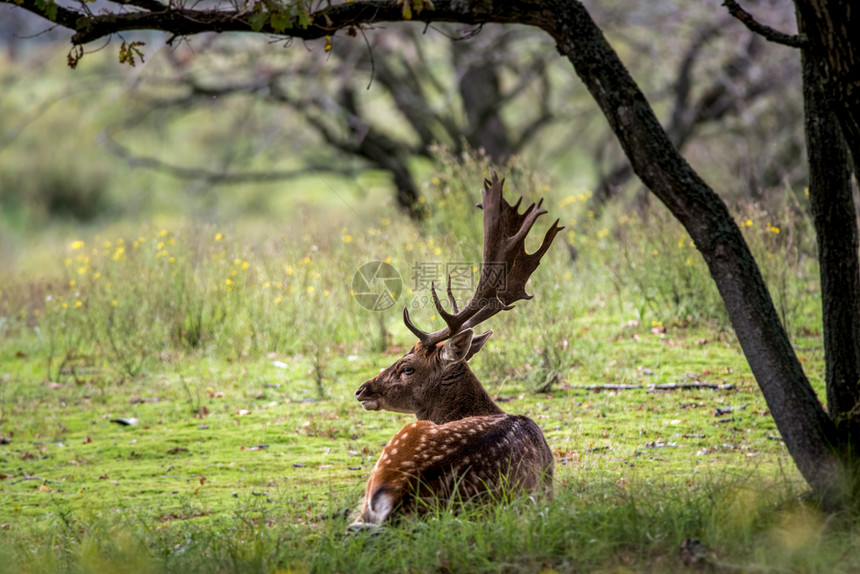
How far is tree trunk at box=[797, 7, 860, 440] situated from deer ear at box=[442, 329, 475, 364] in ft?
6.19

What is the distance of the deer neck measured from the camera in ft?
17.5

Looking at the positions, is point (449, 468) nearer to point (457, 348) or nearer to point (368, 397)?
point (457, 348)

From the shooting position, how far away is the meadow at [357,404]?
12.0 feet

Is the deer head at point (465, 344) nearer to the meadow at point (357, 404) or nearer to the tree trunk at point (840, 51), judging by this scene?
the meadow at point (357, 404)

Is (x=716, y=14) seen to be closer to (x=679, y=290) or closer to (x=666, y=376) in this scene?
(x=679, y=290)

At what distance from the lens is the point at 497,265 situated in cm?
525

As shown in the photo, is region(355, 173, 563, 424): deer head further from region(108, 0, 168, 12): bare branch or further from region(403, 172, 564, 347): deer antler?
region(108, 0, 168, 12): bare branch

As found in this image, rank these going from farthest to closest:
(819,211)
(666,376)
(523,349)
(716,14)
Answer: (716,14) < (523,349) < (666,376) < (819,211)

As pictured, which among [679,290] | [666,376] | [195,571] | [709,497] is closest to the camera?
[195,571]

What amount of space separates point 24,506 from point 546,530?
338 cm

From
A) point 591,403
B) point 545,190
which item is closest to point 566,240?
point 545,190

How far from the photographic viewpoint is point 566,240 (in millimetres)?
10508

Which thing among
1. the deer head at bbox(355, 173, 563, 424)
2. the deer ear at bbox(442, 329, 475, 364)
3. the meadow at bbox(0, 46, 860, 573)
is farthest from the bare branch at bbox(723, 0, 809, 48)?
the deer ear at bbox(442, 329, 475, 364)

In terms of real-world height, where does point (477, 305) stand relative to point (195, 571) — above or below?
above
